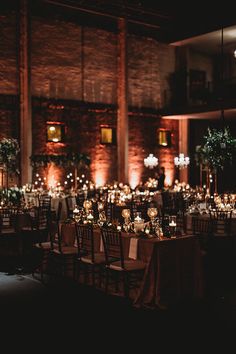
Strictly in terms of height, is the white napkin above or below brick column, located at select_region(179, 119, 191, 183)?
below

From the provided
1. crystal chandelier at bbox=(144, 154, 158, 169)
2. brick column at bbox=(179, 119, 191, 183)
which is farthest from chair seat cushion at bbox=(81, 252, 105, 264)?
Answer: brick column at bbox=(179, 119, 191, 183)

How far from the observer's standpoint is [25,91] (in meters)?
15.1

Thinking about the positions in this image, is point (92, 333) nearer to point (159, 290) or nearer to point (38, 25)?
point (159, 290)

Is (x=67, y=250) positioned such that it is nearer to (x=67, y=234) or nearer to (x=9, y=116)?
(x=67, y=234)

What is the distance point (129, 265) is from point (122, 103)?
11.9 m

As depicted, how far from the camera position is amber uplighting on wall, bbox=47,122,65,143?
15.9 m

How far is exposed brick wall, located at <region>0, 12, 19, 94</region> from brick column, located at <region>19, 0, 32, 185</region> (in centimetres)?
18

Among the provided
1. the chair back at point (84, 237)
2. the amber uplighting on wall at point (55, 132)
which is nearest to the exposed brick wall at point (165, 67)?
the amber uplighting on wall at point (55, 132)

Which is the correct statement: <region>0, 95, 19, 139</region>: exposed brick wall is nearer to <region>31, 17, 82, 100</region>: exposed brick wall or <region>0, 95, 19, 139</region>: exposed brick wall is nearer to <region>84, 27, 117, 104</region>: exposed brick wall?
<region>31, 17, 82, 100</region>: exposed brick wall

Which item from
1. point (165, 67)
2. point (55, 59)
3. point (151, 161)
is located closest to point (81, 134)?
point (55, 59)

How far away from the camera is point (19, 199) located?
11.5 metres

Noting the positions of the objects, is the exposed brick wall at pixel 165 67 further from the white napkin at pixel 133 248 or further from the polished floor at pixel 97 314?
the white napkin at pixel 133 248

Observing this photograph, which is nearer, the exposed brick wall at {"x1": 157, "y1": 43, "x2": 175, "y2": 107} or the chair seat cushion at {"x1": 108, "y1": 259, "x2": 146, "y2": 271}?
the chair seat cushion at {"x1": 108, "y1": 259, "x2": 146, "y2": 271}

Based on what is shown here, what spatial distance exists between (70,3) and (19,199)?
762cm
